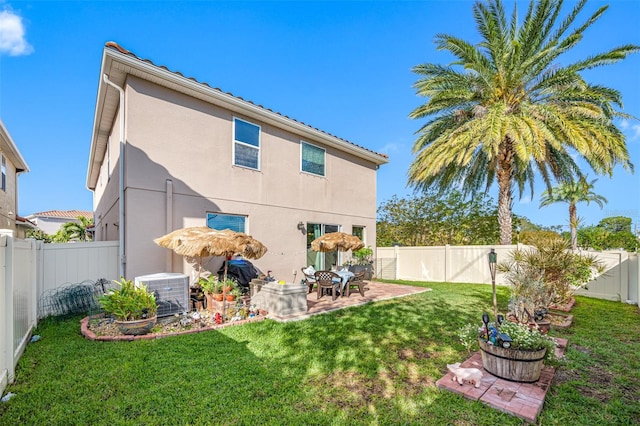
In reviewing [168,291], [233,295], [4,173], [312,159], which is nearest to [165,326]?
[168,291]

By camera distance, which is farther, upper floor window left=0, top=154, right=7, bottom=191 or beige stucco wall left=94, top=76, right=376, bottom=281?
upper floor window left=0, top=154, right=7, bottom=191

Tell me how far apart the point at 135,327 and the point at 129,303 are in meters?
0.47

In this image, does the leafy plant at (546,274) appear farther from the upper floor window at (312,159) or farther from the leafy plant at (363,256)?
the upper floor window at (312,159)

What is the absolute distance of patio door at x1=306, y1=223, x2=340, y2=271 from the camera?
12.1m

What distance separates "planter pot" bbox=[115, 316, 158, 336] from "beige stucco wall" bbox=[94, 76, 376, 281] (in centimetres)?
216

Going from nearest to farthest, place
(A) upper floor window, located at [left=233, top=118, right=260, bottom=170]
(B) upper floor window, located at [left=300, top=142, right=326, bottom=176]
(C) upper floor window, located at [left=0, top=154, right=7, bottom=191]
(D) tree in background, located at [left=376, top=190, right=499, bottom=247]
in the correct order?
(A) upper floor window, located at [left=233, top=118, right=260, bottom=170] < (B) upper floor window, located at [left=300, top=142, right=326, bottom=176] < (C) upper floor window, located at [left=0, top=154, right=7, bottom=191] < (D) tree in background, located at [left=376, top=190, right=499, bottom=247]

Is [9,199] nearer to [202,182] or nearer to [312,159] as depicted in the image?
[202,182]

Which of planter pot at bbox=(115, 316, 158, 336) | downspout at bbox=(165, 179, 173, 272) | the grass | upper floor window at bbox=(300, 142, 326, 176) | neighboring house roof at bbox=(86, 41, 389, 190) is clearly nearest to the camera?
the grass

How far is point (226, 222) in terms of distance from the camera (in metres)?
9.50

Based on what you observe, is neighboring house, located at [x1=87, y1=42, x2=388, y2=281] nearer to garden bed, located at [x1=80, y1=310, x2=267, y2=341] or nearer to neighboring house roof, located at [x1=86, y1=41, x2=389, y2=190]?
neighboring house roof, located at [x1=86, y1=41, x2=389, y2=190]

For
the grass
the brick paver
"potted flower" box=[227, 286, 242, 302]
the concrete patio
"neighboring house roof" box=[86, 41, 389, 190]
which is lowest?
the concrete patio

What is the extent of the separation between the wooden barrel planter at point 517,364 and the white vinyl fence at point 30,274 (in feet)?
20.2

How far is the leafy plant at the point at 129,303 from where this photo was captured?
5.68 meters

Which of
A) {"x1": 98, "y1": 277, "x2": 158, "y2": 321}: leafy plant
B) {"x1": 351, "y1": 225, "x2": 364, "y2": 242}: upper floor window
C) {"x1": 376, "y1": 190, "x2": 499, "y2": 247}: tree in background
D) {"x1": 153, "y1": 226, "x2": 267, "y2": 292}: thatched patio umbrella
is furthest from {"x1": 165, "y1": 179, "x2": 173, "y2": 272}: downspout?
{"x1": 376, "y1": 190, "x2": 499, "y2": 247}: tree in background
